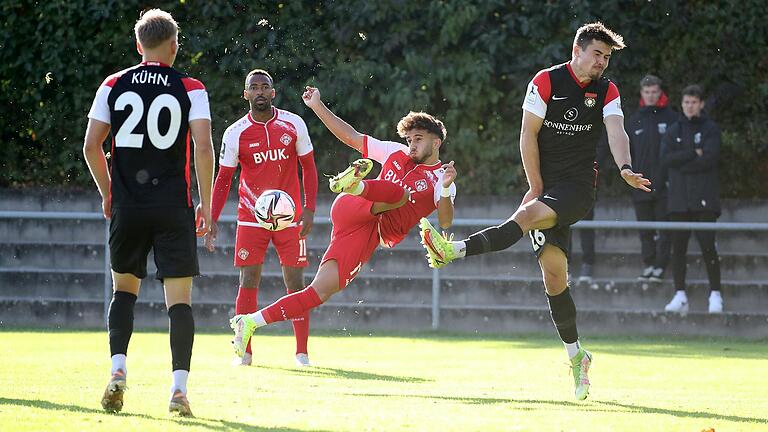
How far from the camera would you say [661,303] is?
51.5 feet

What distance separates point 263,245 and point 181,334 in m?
4.36

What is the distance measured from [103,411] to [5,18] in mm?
12393

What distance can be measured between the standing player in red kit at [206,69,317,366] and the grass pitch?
695 mm

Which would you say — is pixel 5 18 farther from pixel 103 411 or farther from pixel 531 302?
pixel 103 411

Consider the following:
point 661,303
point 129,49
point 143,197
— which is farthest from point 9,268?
point 143,197

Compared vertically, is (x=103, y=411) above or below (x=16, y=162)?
below

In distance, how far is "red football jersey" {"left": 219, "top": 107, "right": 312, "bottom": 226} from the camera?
11.5 m

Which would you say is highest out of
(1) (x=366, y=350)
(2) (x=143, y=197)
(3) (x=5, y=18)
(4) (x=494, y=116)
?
(3) (x=5, y=18)

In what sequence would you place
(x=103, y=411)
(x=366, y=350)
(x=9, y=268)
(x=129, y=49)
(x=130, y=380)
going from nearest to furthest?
(x=103, y=411) < (x=130, y=380) < (x=366, y=350) < (x=9, y=268) < (x=129, y=49)

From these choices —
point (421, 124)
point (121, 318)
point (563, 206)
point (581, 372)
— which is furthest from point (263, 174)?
point (121, 318)

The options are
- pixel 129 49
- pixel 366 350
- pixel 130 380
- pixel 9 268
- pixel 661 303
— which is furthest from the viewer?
pixel 129 49

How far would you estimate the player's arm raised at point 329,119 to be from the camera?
9836 millimetres

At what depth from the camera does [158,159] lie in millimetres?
7258

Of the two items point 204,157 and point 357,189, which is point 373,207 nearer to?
point 357,189
